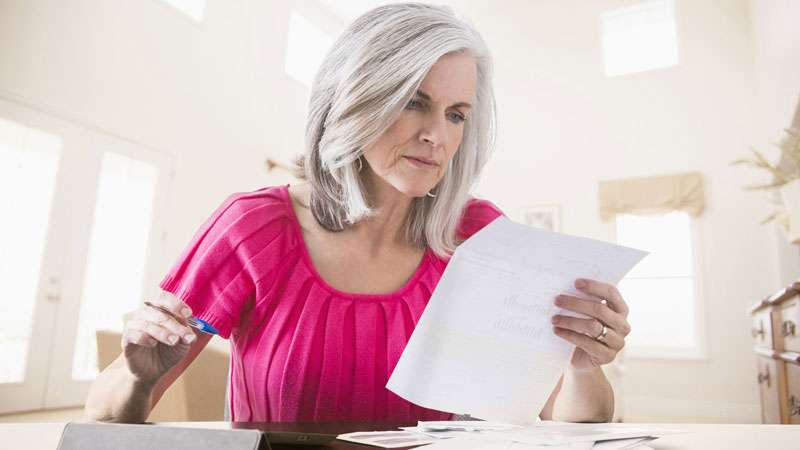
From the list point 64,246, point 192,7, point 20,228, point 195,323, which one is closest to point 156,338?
point 195,323

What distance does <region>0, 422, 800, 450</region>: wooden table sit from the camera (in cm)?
53

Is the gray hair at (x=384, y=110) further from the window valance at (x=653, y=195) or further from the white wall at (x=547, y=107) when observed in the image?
the window valance at (x=653, y=195)

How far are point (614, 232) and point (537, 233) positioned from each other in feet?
19.9

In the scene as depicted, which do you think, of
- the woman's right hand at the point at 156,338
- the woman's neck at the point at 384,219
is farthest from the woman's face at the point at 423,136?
the woman's right hand at the point at 156,338

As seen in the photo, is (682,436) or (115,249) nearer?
(682,436)

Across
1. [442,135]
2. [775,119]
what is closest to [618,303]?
[442,135]

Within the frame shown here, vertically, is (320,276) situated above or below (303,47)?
below

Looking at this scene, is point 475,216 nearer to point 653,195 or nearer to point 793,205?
point 793,205

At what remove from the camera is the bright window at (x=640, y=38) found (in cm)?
650

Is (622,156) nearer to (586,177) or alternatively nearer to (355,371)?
(586,177)

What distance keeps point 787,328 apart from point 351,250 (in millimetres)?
1783

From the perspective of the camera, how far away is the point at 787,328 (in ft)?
6.55

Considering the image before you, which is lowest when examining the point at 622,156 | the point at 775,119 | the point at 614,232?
the point at 614,232

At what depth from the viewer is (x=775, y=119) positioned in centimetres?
432
